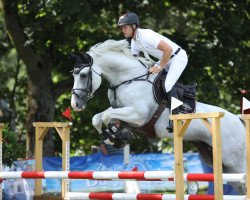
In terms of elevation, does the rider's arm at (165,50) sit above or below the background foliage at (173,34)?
below

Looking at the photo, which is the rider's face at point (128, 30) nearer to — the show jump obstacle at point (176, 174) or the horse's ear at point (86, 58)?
the horse's ear at point (86, 58)

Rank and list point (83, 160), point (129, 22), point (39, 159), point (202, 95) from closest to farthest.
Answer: point (129, 22) < point (39, 159) < point (83, 160) < point (202, 95)

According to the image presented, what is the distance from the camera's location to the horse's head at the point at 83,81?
798cm

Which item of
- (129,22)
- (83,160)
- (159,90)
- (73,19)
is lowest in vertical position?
(83,160)

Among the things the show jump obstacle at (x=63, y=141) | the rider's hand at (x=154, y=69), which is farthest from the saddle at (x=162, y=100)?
the show jump obstacle at (x=63, y=141)

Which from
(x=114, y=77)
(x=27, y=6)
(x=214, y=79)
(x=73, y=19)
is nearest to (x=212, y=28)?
(x=214, y=79)

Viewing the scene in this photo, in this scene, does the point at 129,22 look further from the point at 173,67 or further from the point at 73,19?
the point at 73,19

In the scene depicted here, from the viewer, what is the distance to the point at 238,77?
1555 cm

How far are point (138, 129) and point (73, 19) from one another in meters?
6.27

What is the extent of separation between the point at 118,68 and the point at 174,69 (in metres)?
0.66

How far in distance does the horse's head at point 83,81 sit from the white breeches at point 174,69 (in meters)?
0.80

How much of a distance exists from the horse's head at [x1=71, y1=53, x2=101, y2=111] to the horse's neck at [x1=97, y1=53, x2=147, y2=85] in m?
0.15

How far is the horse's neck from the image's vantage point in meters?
8.20

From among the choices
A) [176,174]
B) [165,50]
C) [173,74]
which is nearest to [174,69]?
[173,74]
